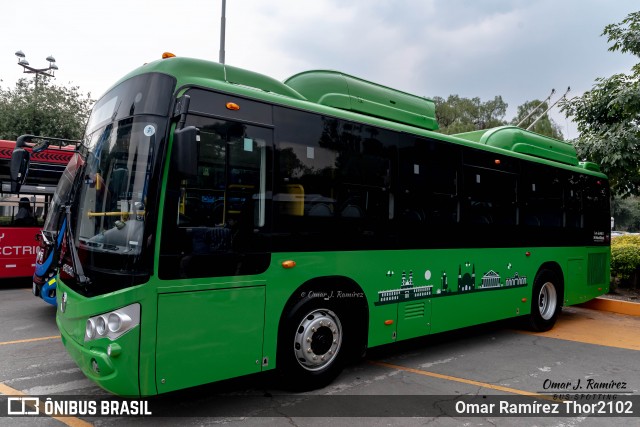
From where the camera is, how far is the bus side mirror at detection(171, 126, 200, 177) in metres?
3.60

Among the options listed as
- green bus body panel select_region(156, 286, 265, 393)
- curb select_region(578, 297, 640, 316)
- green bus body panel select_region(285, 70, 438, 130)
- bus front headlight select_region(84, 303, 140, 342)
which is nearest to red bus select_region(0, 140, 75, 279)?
green bus body panel select_region(285, 70, 438, 130)

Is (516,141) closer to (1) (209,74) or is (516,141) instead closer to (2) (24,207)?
(1) (209,74)

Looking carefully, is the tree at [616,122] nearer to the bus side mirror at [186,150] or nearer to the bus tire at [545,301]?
the bus tire at [545,301]

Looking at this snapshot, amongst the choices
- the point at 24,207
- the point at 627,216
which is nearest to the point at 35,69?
the point at 24,207

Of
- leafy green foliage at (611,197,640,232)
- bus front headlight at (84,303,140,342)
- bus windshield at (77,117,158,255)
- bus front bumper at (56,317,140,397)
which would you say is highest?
leafy green foliage at (611,197,640,232)

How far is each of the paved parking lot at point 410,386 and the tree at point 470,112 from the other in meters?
43.1

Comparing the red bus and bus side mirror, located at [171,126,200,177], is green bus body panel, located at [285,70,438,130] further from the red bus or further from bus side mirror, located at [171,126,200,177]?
the red bus

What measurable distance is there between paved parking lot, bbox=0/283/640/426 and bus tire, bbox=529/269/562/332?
50cm

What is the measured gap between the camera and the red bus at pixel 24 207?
1084 cm

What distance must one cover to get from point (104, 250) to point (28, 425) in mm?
1623

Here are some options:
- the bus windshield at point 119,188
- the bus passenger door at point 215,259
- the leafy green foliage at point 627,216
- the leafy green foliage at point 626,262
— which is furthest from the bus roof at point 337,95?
the leafy green foliage at point 627,216

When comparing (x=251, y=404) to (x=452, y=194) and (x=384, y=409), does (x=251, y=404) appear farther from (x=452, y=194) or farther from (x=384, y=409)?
(x=452, y=194)

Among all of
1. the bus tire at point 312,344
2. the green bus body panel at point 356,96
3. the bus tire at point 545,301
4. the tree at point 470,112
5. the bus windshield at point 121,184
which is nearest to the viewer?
the bus windshield at point 121,184

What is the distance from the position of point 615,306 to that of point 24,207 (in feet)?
44.7
